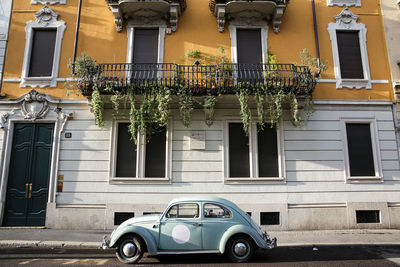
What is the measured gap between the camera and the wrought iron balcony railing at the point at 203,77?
10336 millimetres

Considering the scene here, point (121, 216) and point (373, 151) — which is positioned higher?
point (373, 151)

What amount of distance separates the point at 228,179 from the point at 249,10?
279 inches

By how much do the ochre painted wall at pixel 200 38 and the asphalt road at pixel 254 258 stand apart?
19.8 feet

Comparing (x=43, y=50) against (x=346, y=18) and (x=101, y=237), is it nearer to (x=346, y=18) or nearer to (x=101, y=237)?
(x=101, y=237)

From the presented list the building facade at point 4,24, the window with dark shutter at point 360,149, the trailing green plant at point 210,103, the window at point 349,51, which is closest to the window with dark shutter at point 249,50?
the trailing green plant at point 210,103

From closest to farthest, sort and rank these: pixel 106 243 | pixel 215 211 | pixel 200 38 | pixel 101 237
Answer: pixel 106 243
pixel 215 211
pixel 101 237
pixel 200 38

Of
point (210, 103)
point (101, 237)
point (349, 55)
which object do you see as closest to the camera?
point (101, 237)

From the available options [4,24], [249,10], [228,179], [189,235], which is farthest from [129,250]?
[4,24]

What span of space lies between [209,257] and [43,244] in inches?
198

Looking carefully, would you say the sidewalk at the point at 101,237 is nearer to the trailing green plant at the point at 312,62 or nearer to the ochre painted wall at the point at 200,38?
the ochre painted wall at the point at 200,38

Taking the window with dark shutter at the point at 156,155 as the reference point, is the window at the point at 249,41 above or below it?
above

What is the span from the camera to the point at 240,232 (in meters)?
6.20

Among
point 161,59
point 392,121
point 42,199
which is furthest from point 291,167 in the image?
point 42,199

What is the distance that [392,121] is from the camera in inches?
445
